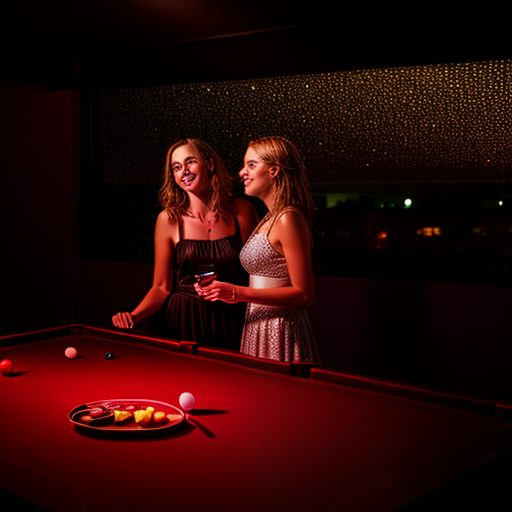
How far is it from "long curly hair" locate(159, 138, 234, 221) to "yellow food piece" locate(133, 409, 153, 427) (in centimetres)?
191

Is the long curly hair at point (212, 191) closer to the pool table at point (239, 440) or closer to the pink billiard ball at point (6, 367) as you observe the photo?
the pool table at point (239, 440)

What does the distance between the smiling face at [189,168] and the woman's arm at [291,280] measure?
711 millimetres

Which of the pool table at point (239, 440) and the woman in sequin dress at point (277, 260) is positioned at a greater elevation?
the woman in sequin dress at point (277, 260)

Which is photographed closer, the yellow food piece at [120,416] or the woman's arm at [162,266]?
the yellow food piece at [120,416]

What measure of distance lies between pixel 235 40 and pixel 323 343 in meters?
2.03

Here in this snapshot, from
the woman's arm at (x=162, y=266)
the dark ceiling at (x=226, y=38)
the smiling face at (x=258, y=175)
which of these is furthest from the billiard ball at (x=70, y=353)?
the dark ceiling at (x=226, y=38)

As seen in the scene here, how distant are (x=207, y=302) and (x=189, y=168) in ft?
2.30

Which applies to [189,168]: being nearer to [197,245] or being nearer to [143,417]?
[197,245]

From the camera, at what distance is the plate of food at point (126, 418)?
1.90 m

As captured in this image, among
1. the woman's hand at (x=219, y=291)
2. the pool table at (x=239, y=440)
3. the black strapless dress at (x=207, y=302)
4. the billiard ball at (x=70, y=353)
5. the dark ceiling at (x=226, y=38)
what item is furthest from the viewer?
the dark ceiling at (x=226, y=38)

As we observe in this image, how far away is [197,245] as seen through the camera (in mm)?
3707

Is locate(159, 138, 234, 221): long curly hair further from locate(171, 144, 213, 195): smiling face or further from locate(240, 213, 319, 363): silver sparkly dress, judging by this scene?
locate(240, 213, 319, 363): silver sparkly dress

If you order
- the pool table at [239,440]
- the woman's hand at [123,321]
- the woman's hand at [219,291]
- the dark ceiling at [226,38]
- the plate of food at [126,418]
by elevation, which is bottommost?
the pool table at [239,440]

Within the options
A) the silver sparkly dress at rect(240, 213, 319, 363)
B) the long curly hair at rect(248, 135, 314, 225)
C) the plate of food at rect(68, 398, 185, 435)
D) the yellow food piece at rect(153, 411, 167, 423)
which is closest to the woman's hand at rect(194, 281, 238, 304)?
the silver sparkly dress at rect(240, 213, 319, 363)
